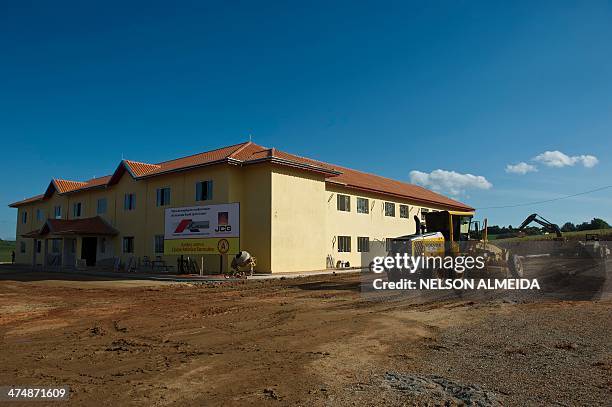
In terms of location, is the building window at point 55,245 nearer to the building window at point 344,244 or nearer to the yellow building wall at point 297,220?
the yellow building wall at point 297,220

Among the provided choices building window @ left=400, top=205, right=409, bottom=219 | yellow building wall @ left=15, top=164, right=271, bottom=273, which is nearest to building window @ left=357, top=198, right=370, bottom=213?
building window @ left=400, top=205, right=409, bottom=219

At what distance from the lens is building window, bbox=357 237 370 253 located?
34.1 meters

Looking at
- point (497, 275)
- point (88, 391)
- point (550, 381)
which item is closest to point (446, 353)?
point (550, 381)

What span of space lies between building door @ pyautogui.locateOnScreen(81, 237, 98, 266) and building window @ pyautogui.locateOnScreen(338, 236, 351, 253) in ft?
67.4

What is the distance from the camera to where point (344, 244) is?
1286 inches

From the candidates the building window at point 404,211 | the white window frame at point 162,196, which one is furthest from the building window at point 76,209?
the building window at point 404,211

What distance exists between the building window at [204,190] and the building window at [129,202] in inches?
324

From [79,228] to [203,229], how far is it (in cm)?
1340

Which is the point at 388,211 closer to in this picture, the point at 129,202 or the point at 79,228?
the point at 129,202

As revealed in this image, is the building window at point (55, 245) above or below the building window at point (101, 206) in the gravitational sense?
below

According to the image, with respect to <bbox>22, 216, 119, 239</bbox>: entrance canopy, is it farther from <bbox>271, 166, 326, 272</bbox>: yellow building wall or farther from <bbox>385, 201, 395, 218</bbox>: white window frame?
<bbox>385, 201, 395, 218</bbox>: white window frame

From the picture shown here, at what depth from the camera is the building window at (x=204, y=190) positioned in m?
27.5

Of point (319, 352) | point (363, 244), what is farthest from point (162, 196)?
point (319, 352)

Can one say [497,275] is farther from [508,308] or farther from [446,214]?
[508,308]
